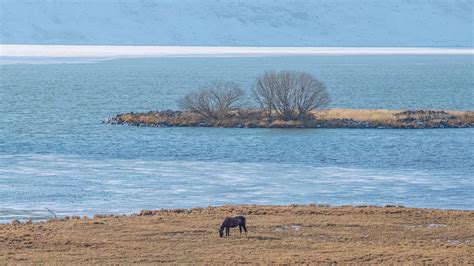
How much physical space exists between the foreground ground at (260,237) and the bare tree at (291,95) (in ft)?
111

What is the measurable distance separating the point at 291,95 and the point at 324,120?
2.54 meters

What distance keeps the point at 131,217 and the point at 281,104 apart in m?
37.2

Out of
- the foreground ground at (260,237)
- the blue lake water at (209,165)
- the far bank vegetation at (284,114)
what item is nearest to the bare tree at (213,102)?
the far bank vegetation at (284,114)

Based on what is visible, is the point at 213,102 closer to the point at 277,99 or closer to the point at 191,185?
the point at 277,99

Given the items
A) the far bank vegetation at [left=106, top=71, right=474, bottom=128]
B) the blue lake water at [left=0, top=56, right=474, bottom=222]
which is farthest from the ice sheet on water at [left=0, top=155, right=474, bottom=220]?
the far bank vegetation at [left=106, top=71, right=474, bottom=128]

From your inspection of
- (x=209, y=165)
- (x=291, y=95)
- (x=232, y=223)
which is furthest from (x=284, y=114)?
(x=232, y=223)

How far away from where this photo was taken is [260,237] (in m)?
27.3

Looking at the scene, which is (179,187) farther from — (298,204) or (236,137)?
(236,137)

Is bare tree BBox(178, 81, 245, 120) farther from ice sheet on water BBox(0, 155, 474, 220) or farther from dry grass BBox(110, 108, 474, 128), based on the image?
ice sheet on water BBox(0, 155, 474, 220)

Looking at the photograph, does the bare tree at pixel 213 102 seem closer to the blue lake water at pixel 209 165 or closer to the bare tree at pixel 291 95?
the bare tree at pixel 291 95

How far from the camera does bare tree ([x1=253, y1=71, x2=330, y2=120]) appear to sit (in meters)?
A: 66.9

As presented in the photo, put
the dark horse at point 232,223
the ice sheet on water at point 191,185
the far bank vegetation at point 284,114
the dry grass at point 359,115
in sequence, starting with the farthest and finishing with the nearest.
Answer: the dry grass at point 359,115 → the far bank vegetation at point 284,114 → the ice sheet on water at point 191,185 → the dark horse at point 232,223

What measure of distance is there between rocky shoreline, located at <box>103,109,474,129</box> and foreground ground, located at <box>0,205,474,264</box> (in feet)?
108

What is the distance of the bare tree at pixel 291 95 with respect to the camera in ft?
219
